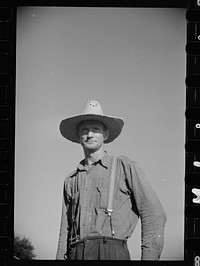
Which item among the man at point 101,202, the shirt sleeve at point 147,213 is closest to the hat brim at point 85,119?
the man at point 101,202

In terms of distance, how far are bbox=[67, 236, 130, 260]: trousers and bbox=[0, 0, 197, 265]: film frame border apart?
14cm

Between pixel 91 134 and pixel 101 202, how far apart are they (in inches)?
16.8

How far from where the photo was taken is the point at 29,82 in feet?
14.3

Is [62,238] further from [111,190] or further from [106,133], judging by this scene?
[106,133]

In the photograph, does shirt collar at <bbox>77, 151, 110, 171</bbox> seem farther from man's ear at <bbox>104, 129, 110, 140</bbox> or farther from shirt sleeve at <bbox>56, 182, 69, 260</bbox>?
shirt sleeve at <bbox>56, 182, 69, 260</bbox>

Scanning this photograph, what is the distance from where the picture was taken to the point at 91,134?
4344 mm

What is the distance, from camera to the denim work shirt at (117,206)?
4305 mm

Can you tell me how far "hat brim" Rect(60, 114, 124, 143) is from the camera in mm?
4336

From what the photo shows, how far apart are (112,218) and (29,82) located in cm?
99

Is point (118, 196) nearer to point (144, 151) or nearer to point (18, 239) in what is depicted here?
point (144, 151)

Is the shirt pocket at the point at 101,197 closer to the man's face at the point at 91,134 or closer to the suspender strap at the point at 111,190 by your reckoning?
the suspender strap at the point at 111,190
